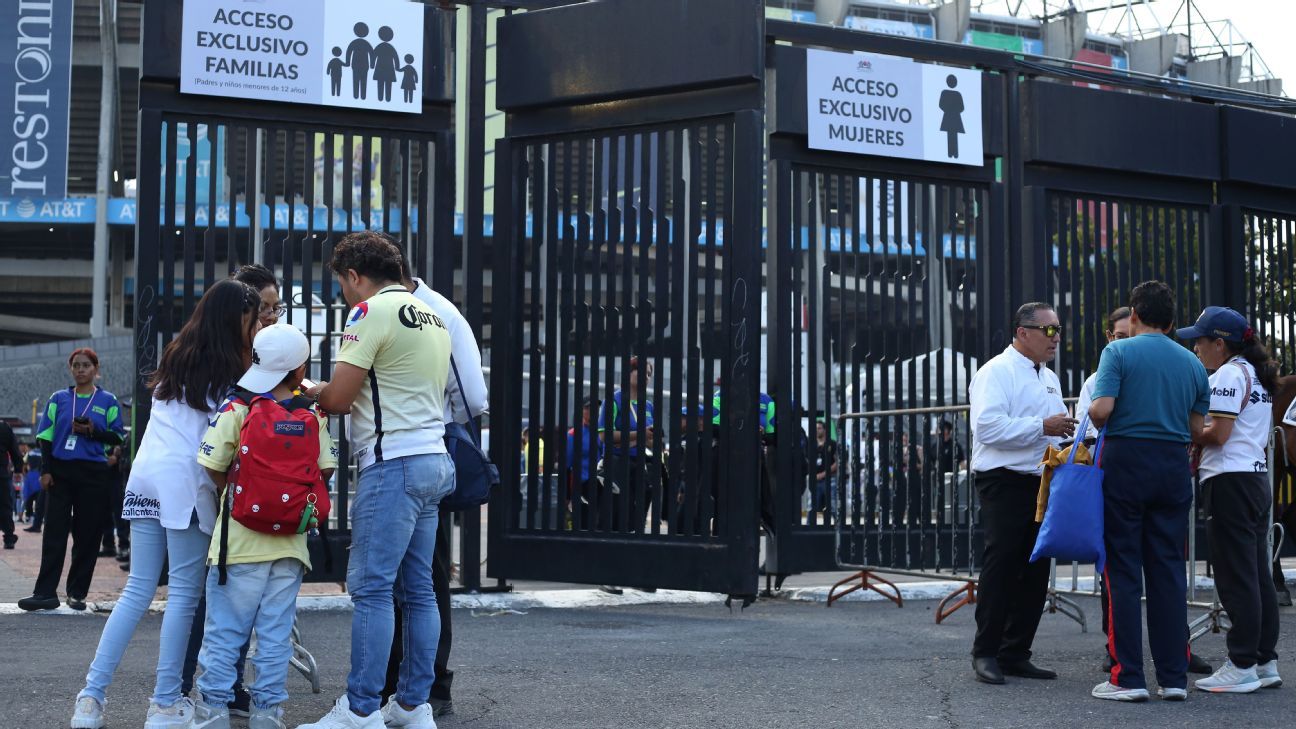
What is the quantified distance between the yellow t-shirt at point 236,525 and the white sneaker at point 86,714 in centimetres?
69

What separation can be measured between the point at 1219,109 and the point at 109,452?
29.1ft

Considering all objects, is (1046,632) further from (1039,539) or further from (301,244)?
(301,244)

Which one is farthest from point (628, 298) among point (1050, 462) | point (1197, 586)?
point (1197, 586)

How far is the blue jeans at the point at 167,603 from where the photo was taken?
203 inches

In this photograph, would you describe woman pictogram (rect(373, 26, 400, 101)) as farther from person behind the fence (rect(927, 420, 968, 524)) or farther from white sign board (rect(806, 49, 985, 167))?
person behind the fence (rect(927, 420, 968, 524))

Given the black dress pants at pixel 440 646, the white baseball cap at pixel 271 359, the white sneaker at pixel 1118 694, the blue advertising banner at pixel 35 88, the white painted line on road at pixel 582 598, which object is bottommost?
the white painted line on road at pixel 582 598

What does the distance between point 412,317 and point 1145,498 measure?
10.6 feet

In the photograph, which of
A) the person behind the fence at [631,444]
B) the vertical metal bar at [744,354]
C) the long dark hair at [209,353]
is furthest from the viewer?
the person behind the fence at [631,444]

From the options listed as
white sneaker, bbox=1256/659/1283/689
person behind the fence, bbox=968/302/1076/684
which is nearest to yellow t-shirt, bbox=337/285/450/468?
person behind the fence, bbox=968/302/1076/684

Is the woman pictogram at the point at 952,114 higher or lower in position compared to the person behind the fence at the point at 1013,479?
higher

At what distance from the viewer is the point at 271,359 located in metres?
5.04

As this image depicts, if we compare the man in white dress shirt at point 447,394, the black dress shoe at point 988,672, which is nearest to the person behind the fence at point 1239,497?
the black dress shoe at point 988,672

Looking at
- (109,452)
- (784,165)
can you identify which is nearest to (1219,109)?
(784,165)

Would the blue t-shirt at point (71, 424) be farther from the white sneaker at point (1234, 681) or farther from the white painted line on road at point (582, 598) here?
the white sneaker at point (1234, 681)
